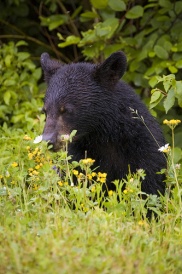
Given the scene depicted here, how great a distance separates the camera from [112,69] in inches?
252

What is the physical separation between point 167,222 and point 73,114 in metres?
1.56

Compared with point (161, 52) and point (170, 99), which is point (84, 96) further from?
point (161, 52)

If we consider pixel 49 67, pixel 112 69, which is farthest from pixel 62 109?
pixel 49 67

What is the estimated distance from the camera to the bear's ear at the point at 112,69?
6352mm

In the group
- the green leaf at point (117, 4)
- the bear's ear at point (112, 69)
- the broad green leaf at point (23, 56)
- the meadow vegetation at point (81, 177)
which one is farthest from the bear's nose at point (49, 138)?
the broad green leaf at point (23, 56)

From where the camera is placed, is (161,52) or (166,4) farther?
(166,4)

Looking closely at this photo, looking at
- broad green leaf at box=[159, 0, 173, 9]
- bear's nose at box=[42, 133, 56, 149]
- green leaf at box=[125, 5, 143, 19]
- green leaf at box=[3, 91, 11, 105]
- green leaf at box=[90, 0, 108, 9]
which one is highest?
green leaf at box=[90, 0, 108, 9]

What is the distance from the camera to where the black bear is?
6.34m

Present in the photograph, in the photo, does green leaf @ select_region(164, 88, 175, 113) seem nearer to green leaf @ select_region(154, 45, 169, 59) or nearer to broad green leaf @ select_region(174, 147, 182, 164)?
broad green leaf @ select_region(174, 147, 182, 164)

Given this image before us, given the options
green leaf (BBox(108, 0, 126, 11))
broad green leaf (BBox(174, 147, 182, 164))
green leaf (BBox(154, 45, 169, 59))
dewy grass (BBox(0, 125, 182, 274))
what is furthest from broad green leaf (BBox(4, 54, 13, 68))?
dewy grass (BBox(0, 125, 182, 274))

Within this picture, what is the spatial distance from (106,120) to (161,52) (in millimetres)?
2137

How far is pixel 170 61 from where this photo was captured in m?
8.35

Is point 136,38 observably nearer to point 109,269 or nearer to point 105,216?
point 105,216

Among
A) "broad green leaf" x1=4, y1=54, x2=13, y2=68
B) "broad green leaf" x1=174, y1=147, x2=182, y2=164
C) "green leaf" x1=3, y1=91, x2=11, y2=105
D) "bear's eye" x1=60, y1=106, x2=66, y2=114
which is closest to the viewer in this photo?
"bear's eye" x1=60, y1=106, x2=66, y2=114
